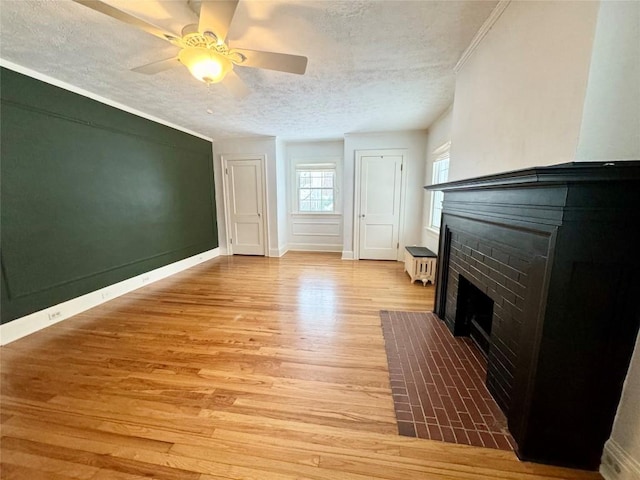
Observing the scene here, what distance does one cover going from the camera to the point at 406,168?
4.80 meters

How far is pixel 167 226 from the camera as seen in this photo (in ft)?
13.9

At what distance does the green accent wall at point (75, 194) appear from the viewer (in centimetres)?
236

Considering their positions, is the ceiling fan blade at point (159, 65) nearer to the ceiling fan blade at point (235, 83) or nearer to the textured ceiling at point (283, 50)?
the textured ceiling at point (283, 50)

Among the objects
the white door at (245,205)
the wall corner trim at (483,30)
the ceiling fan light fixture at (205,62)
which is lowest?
the white door at (245,205)

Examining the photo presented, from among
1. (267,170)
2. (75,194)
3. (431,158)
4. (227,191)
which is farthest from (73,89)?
(431,158)

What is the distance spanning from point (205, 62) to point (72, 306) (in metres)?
3.03

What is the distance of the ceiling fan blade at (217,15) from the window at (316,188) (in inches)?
167

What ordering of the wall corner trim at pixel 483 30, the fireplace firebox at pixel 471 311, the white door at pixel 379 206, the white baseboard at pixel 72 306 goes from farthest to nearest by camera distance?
the white door at pixel 379 206, the white baseboard at pixel 72 306, the fireplace firebox at pixel 471 311, the wall corner trim at pixel 483 30

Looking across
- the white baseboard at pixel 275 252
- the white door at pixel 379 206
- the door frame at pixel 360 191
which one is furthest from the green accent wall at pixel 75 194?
the white door at pixel 379 206

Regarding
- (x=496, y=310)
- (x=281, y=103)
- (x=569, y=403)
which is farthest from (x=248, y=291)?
(x=569, y=403)

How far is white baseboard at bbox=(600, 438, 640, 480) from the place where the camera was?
1.08 m

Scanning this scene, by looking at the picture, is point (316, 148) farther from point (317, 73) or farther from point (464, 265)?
point (464, 265)

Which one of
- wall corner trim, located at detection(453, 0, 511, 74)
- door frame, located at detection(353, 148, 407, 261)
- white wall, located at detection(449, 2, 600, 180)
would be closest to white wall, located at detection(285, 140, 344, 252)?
door frame, located at detection(353, 148, 407, 261)

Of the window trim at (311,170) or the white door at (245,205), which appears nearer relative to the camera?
the white door at (245,205)
